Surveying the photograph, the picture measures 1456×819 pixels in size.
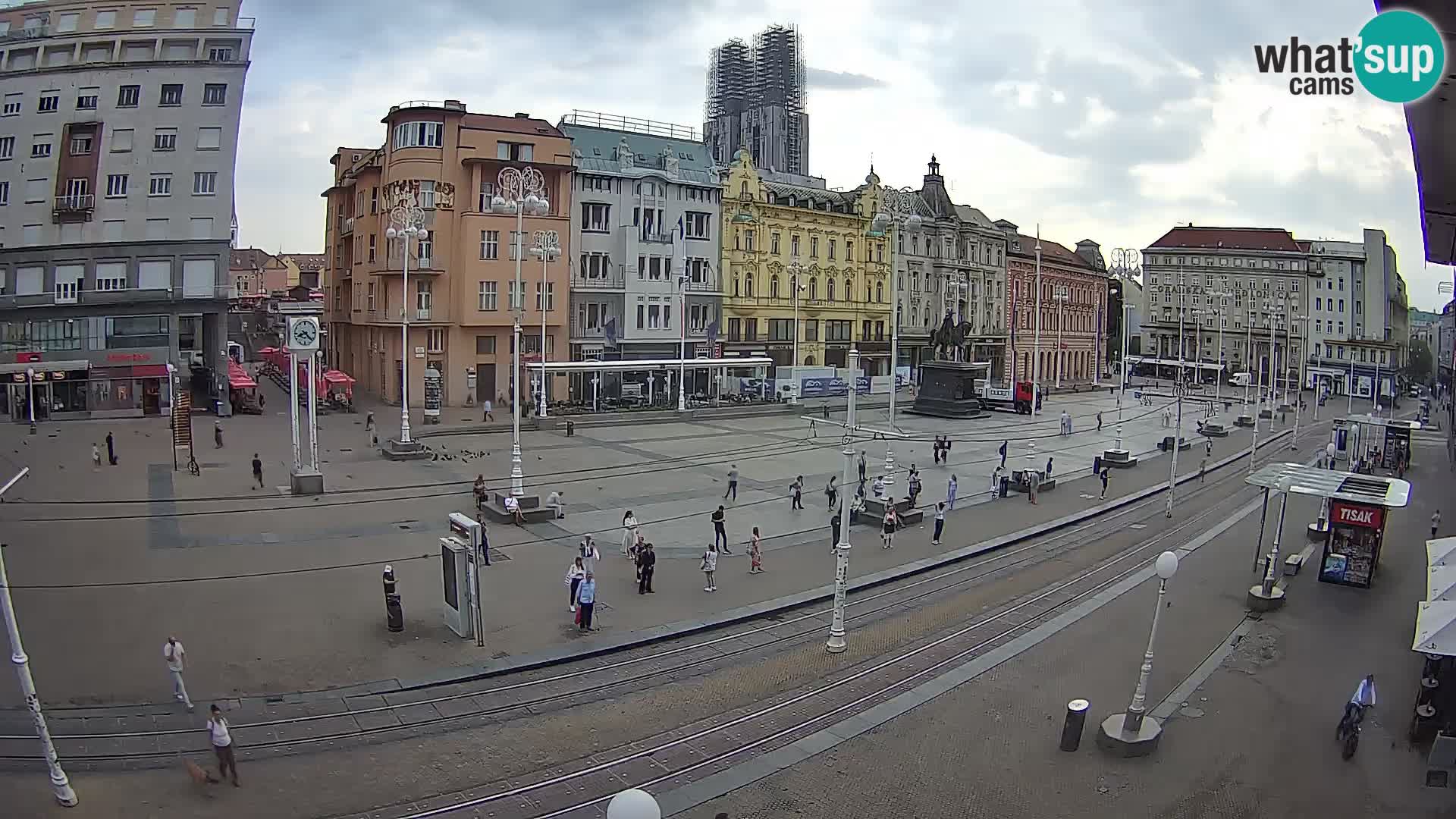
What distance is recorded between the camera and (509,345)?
2267 inches

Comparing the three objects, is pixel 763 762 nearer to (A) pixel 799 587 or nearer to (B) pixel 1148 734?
(B) pixel 1148 734

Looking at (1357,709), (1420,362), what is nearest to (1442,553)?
(1357,709)

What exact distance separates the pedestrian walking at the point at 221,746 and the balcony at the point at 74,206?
38575 mm

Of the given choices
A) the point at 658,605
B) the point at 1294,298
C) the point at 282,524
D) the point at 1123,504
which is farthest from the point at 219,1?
the point at 1294,298

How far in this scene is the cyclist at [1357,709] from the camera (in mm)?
14297

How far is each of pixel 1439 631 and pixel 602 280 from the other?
170ft

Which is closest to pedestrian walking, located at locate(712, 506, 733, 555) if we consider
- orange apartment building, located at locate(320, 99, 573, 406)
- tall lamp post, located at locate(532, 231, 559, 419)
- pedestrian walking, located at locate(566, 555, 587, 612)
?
pedestrian walking, located at locate(566, 555, 587, 612)

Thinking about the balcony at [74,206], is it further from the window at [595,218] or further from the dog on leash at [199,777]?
the dog on leash at [199,777]

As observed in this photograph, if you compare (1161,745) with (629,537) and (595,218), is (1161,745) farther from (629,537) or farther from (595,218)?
(595,218)

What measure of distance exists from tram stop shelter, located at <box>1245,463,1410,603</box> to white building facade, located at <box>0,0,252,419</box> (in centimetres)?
4516

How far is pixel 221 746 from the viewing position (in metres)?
11.7

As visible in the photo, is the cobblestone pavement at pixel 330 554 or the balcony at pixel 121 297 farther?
the balcony at pixel 121 297

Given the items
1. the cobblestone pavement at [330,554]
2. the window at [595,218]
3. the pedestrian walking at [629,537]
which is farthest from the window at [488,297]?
the pedestrian walking at [629,537]

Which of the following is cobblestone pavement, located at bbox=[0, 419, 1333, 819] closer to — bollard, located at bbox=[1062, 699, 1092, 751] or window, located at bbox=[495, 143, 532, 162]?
bollard, located at bbox=[1062, 699, 1092, 751]
